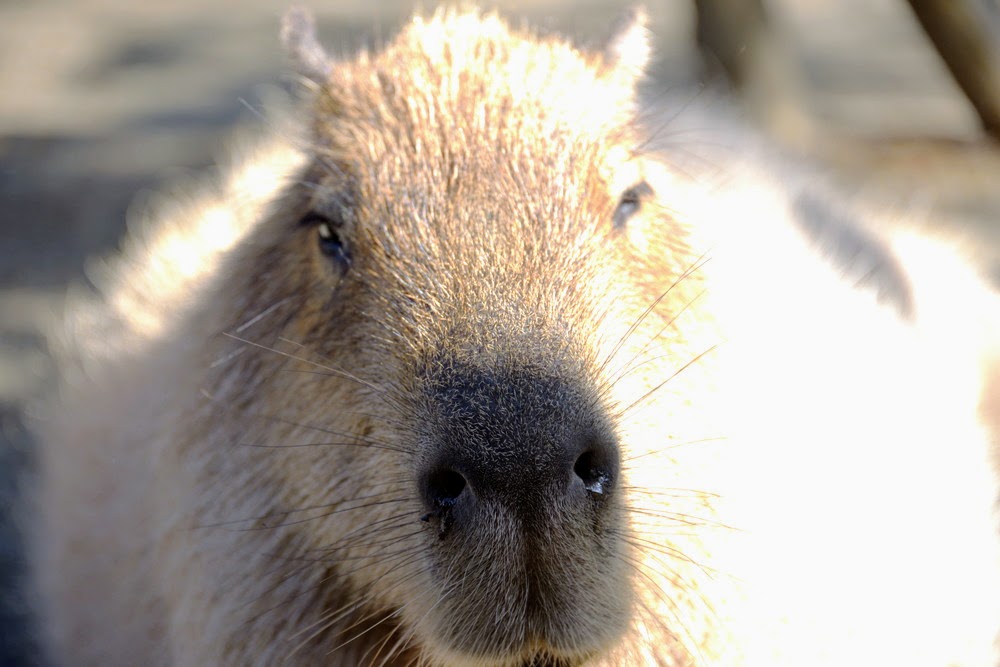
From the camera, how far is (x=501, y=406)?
180 centimetres

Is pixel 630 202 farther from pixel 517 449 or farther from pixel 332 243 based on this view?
pixel 517 449

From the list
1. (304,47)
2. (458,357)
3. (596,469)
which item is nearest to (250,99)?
(304,47)

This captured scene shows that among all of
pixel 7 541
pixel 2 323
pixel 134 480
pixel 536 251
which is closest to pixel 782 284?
pixel 536 251

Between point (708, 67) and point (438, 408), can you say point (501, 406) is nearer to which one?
point (438, 408)

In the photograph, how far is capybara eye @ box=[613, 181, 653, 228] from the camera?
7.75 feet

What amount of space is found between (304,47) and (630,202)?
2.63ft

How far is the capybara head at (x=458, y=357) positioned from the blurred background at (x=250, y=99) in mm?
518

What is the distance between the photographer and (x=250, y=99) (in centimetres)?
772

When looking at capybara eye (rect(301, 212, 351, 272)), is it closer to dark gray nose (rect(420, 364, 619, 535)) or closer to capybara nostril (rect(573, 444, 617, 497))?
dark gray nose (rect(420, 364, 619, 535))

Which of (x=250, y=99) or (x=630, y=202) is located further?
(x=250, y=99)

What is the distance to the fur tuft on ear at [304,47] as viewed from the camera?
255cm

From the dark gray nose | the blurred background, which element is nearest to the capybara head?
the dark gray nose

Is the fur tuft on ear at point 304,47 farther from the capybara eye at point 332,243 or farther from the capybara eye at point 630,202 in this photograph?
the capybara eye at point 630,202

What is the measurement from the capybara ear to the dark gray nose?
3.25ft
